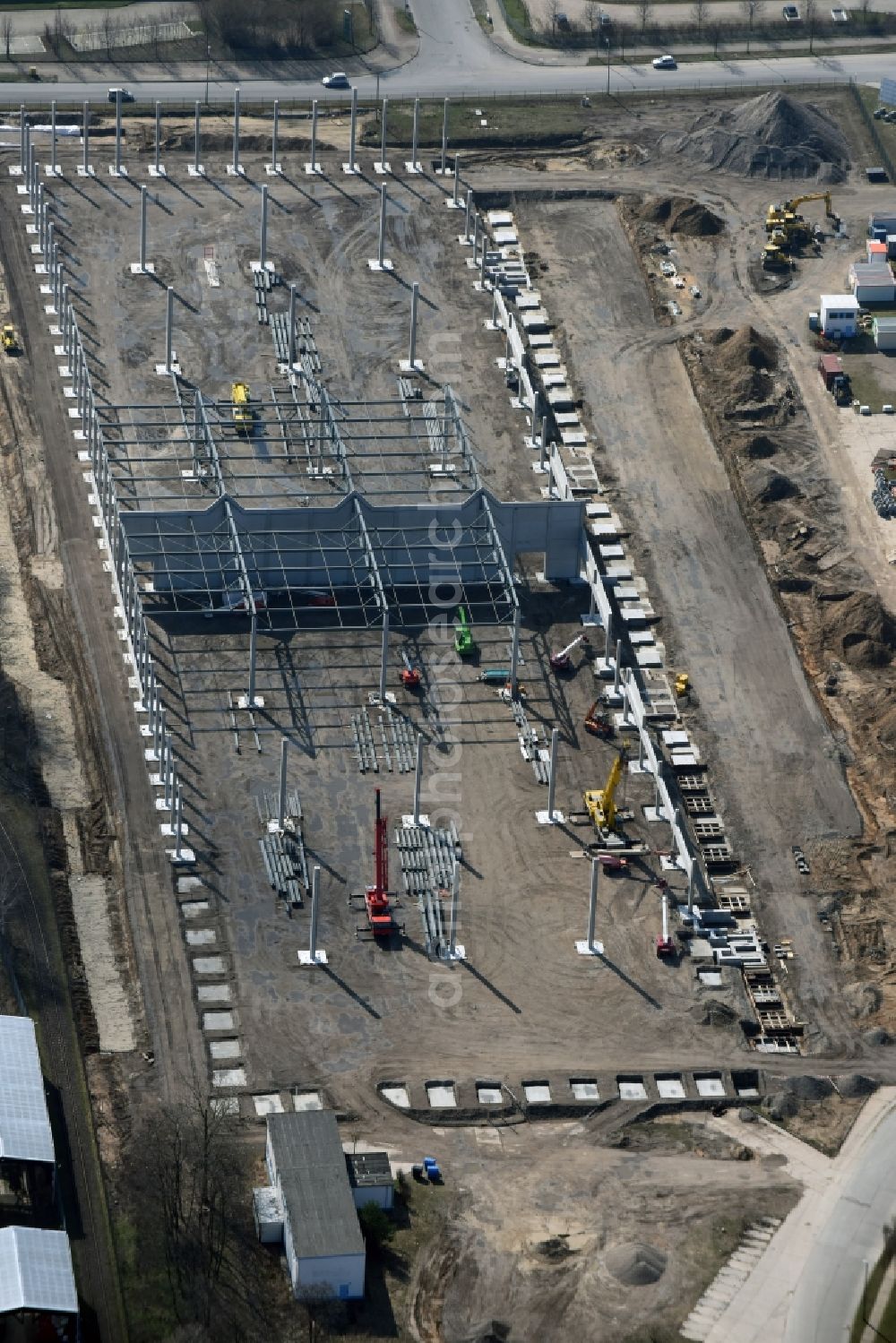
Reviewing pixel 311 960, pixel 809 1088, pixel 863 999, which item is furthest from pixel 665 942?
pixel 311 960

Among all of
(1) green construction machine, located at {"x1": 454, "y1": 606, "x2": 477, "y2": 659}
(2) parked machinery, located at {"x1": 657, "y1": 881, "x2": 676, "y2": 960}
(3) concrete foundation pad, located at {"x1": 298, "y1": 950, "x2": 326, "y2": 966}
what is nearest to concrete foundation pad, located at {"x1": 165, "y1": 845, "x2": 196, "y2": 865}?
(3) concrete foundation pad, located at {"x1": 298, "y1": 950, "x2": 326, "y2": 966}

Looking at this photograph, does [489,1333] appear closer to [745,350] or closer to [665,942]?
[665,942]

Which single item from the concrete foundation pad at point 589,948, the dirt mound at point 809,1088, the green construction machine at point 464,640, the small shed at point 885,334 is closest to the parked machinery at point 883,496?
the small shed at point 885,334

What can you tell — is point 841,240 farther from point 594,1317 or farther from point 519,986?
point 594,1317

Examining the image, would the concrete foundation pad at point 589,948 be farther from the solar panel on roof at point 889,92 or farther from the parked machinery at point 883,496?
the solar panel on roof at point 889,92

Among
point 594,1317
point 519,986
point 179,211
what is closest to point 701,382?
point 179,211

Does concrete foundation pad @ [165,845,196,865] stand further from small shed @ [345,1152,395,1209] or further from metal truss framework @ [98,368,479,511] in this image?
metal truss framework @ [98,368,479,511]

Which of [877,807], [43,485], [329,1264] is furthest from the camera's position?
[43,485]
